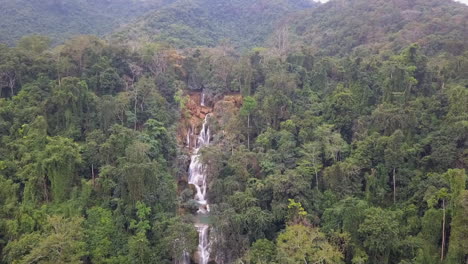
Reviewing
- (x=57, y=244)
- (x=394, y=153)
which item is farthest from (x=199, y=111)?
(x=57, y=244)

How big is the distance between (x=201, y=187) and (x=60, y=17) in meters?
37.3

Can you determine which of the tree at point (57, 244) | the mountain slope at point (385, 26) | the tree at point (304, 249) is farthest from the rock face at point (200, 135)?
the mountain slope at point (385, 26)

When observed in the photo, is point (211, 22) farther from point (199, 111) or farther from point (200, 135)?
point (200, 135)

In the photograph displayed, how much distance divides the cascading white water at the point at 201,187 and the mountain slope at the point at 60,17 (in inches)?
948

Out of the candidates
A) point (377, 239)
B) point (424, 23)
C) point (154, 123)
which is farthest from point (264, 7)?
point (377, 239)

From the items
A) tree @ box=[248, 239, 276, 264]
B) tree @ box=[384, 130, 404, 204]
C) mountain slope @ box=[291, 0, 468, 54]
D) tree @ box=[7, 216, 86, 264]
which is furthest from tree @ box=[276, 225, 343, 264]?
mountain slope @ box=[291, 0, 468, 54]

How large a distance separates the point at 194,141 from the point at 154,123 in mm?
4418

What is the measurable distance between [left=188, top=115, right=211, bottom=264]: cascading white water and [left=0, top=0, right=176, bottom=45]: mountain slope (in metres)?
24.1

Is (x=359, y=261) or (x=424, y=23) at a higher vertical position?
(x=424, y=23)

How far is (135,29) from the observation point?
4644 centimetres

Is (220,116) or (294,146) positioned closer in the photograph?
(294,146)

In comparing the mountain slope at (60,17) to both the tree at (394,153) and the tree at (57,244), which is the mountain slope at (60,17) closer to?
the tree at (57,244)

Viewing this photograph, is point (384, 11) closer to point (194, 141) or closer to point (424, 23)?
point (424, 23)

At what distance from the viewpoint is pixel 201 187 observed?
83.1 ft
